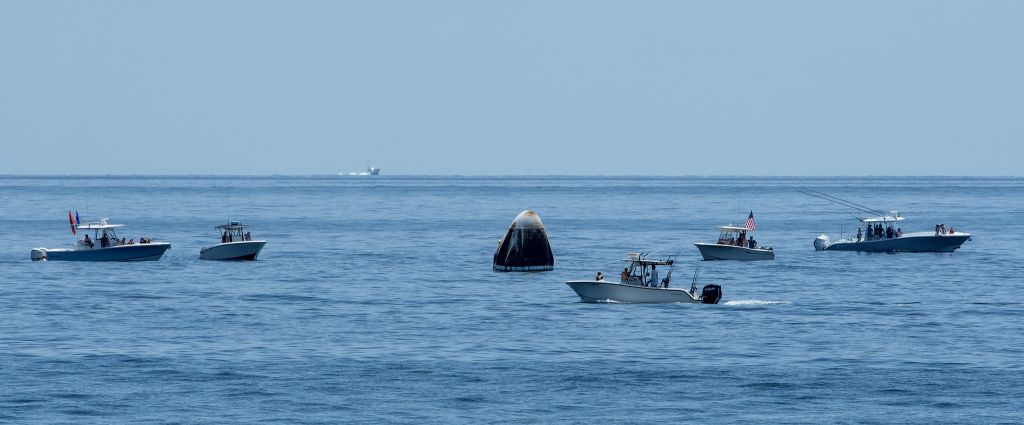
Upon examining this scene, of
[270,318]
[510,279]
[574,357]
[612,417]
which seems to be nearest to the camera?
[612,417]

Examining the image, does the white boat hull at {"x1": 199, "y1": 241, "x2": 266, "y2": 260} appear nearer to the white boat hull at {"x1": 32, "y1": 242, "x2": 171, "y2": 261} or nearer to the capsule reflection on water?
the white boat hull at {"x1": 32, "y1": 242, "x2": 171, "y2": 261}

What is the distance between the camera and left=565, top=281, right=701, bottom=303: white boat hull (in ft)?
234

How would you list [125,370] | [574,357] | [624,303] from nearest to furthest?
1. [125,370]
2. [574,357]
3. [624,303]

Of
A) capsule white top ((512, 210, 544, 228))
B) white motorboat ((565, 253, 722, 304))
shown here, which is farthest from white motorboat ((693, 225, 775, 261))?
white motorboat ((565, 253, 722, 304))

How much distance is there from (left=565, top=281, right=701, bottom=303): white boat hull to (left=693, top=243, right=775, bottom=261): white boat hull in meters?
35.9

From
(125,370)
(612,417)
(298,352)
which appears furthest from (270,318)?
(612,417)

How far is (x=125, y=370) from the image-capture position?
4953 cm

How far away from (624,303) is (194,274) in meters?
34.9

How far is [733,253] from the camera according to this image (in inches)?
4245

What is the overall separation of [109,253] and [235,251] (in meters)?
8.94

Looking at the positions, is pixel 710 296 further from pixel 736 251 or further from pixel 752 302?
pixel 736 251

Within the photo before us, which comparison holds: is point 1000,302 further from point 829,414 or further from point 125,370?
point 125,370

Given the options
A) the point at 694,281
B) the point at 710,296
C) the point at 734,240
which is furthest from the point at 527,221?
the point at 734,240

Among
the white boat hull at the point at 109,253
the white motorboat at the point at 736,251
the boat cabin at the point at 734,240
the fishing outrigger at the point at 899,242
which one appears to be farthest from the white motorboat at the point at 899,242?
the white boat hull at the point at 109,253
